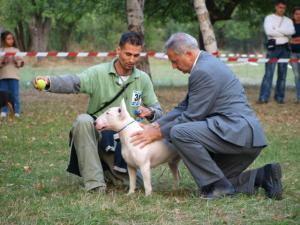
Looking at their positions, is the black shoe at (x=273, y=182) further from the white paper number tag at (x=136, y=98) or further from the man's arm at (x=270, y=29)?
the man's arm at (x=270, y=29)

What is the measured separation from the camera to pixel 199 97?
5570 mm

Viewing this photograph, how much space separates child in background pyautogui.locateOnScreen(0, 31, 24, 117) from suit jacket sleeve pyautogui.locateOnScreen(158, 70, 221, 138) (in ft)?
25.5

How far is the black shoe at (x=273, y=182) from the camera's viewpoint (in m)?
5.73

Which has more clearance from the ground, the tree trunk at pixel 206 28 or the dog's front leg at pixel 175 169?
the tree trunk at pixel 206 28

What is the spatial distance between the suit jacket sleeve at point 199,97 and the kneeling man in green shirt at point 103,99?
0.54 metres

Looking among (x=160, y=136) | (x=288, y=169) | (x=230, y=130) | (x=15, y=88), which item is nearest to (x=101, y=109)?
(x=160, y=136)

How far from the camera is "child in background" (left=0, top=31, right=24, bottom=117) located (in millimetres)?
13031

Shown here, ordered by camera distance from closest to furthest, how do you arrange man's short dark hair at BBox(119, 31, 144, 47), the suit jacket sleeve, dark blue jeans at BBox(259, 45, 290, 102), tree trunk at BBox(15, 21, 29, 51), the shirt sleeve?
the suit jacket sleeve < man's short dark hair at BBox(119, 31, 144, 47) < the shirt sleeve < dark blue jeans at BBox(259, 45, 290, 102) < tree trunk at BBox(15, 21, 29, 51)

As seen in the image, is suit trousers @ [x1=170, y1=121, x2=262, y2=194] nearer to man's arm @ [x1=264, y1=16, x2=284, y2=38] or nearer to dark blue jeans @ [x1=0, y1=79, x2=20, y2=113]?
dark blue jeans @ [x1=0, y1=79, x2=20, y2=113]

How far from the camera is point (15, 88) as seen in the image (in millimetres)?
13141

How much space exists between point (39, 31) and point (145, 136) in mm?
34368

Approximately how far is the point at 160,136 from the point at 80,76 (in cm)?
100

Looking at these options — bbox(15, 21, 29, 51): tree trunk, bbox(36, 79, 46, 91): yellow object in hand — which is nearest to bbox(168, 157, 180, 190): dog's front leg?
bbox(36, 79, 46, 91): yellow object in hand

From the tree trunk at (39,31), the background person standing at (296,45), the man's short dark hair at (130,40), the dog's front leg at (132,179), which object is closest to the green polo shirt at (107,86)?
the man's short dark hair at (130,40)
